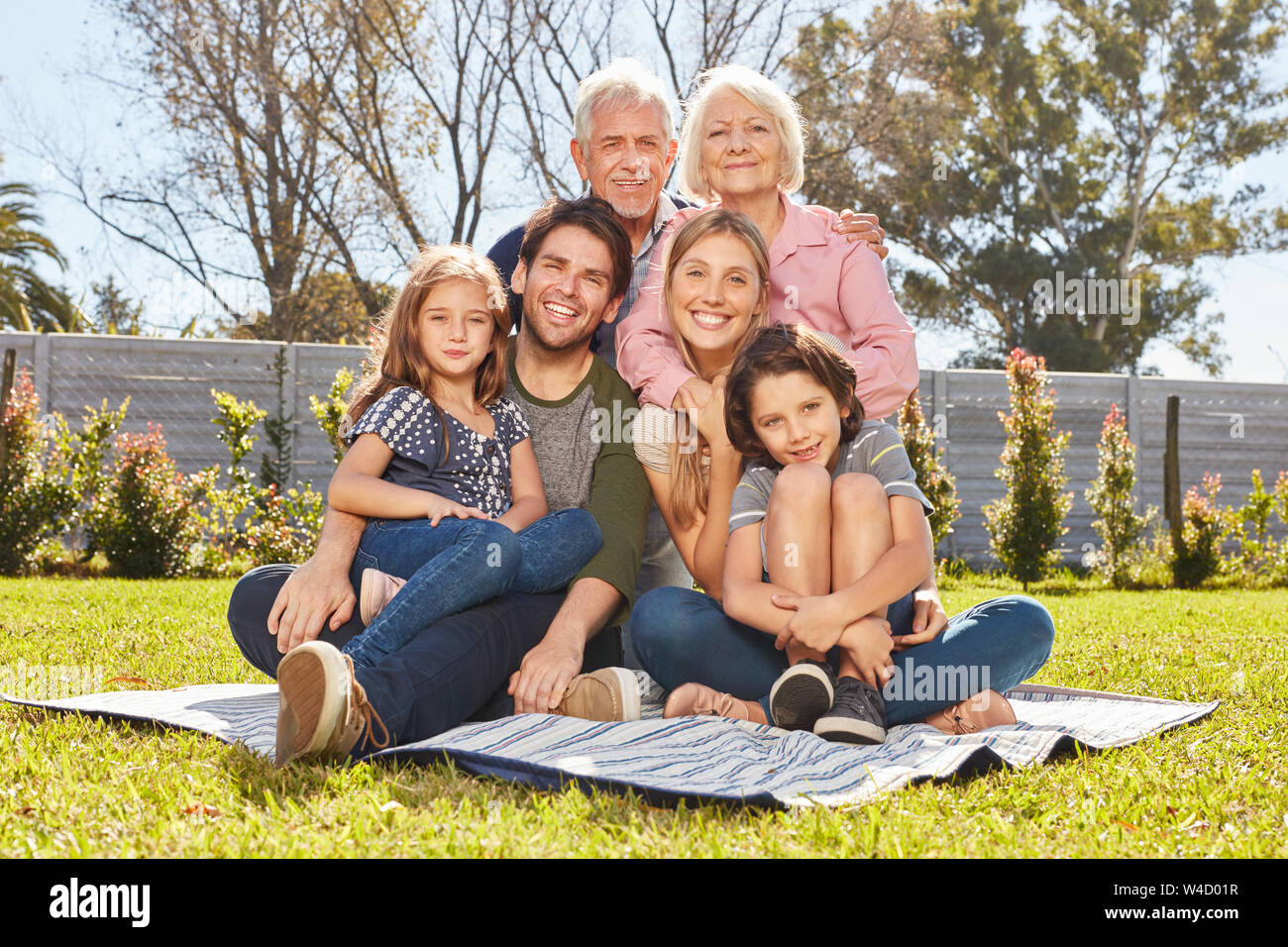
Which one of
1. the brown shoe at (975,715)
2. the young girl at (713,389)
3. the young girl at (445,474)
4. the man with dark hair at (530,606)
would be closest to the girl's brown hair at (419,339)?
Result: the young girl at (445,474)

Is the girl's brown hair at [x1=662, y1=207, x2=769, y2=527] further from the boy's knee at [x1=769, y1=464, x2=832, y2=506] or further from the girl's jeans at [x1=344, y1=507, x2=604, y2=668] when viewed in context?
the boy's knee at [x1=769, y1=464, x2=832, y2=506]

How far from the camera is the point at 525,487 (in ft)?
9.81

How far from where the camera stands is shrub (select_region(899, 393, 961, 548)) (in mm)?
8781

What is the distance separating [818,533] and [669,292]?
890 millimetres

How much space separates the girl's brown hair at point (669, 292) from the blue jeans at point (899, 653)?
1.10 ft

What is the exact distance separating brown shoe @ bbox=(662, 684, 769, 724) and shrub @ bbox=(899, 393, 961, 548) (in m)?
6.46

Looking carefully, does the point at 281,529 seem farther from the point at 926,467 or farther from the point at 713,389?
A: the point at 713,389

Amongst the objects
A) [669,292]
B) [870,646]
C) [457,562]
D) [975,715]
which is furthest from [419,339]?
[975,715]

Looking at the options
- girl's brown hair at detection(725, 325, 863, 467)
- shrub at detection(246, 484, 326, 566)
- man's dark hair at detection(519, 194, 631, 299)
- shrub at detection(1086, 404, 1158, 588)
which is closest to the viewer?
girl's brown hair at detection(725, 325, 863, 467)

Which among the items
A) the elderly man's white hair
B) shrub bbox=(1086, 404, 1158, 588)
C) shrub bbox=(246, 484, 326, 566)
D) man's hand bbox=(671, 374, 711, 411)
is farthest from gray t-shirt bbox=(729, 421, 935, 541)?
shrub bbox=(1086, 404, 1158, 588)

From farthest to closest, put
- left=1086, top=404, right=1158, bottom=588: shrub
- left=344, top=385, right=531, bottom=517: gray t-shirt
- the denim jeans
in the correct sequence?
1. left=1086, top=404, right=1158, bottom=588: shrub
2. left=344, top=385, right=531, bottom=517: gray t-shirt
3. the denim jeans

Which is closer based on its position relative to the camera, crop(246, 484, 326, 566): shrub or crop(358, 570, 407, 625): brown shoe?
crop(358, 570, 407, 625): brown shoe
